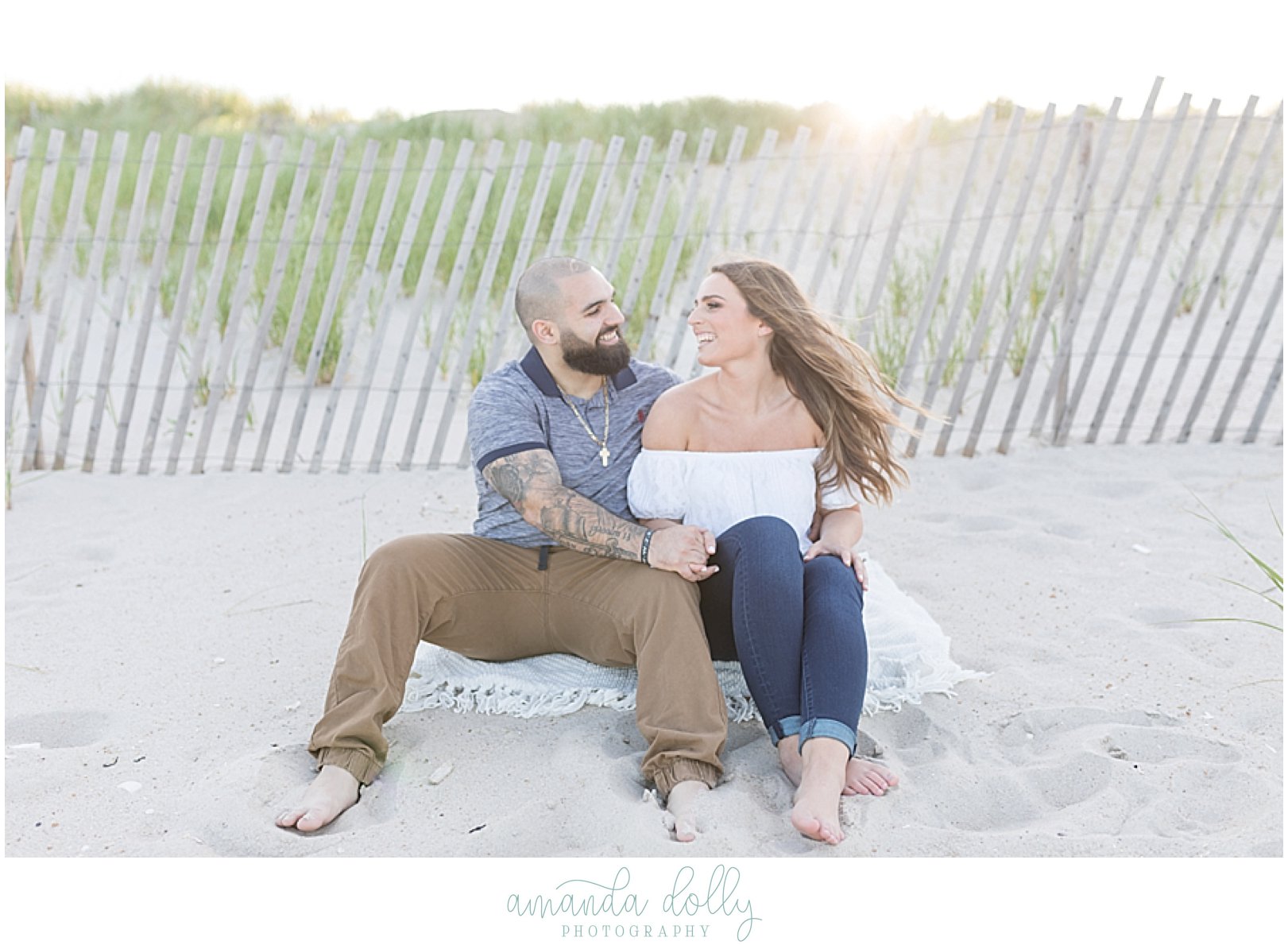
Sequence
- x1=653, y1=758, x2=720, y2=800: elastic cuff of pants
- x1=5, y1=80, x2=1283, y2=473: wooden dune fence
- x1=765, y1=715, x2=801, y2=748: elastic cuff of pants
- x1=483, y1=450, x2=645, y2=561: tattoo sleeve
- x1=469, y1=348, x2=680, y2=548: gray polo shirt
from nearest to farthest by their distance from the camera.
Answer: x1=653, y1=758, x2=720, y2=800: elastic cuff of pants < x1=765, y1=715, x2=801, y2=748: elastic cuff of pants < x1=483, y1=450, x2=645, y2=561: tattoo sleeve < x1=469, y1=348, x2=680, y2=548: gray polo shirt < x1=5, y1=80, x2=1283, y2=473: wooden dune fence

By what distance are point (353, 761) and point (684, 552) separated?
0.82 meters

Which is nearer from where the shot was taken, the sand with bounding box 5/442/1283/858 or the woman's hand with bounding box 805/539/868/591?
the sand with bounding box 5/442/1283/858

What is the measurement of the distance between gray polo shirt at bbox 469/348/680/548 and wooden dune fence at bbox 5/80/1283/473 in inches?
33.8

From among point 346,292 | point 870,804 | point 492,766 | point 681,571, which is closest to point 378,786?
point 492,766

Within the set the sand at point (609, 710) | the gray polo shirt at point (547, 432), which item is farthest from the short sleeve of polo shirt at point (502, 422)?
the sand at point (609, 710)

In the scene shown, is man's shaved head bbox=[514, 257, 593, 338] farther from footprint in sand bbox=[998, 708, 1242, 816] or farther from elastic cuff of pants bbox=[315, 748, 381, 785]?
footprint in sand bbox=[998, 708, 1242, 816]

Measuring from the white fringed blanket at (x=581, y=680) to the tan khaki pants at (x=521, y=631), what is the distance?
6 cm

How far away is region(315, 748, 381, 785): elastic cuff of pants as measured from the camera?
2521mm

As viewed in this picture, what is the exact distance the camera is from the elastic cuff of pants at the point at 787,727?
2557 millimetres

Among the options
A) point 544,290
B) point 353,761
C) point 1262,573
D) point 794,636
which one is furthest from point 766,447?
point 1262,573

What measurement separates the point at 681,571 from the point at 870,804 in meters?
0.61

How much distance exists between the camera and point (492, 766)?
2.62 meters

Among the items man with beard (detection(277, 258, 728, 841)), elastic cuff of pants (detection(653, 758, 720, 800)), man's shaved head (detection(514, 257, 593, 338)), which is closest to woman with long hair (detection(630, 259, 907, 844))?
man with beard (detection(277, 258, 728, 841))
